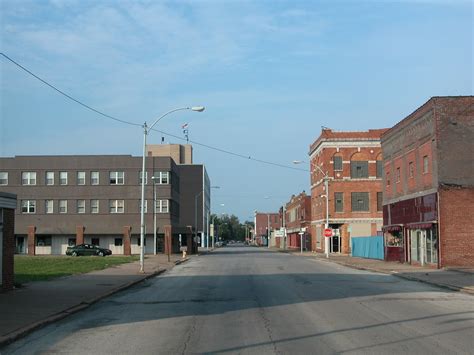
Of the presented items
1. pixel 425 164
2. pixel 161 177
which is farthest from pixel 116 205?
pixel 425 164

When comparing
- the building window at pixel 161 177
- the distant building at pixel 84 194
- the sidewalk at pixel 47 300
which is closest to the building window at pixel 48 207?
the distant building at pixel 84 194

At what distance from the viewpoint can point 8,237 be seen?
64.5 feet

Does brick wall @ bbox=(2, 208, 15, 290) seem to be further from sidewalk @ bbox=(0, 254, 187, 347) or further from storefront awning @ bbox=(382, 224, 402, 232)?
storefront awning @ bbox=(382, 224, 402, 232)

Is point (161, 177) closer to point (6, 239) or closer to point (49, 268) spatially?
point (49, 268)

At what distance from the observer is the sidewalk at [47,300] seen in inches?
495

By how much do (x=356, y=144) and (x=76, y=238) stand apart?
35.8 meters

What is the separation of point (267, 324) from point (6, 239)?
34.7 ft

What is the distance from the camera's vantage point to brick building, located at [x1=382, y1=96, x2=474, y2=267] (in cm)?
3419

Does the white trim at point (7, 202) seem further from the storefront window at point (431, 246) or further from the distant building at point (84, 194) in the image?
the distant building at point (84, 194)

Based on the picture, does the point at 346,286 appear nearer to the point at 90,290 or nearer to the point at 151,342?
the point at 90,290

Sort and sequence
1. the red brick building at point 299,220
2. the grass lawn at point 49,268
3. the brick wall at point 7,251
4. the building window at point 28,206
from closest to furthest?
the brick wall at point 7,251
the grass lawn at point 49,268
the building window at point 28,206
the red brick building at point 299,220

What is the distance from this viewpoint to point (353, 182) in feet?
240

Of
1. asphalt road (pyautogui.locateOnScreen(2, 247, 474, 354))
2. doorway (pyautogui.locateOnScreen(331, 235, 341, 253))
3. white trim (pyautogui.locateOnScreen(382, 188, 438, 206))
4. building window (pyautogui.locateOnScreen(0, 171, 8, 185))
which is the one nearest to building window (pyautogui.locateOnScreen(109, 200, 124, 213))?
building window (pyautogui.locateOnScreen(0, 171, 8, 185))

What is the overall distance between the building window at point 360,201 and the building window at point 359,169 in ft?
6.80
